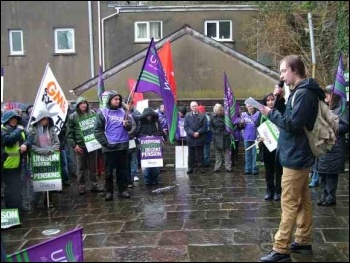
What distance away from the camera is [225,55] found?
17000mm

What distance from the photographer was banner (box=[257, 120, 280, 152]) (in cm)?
804

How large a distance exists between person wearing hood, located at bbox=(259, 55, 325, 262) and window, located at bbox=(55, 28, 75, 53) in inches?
881

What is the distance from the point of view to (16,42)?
26.2 metres

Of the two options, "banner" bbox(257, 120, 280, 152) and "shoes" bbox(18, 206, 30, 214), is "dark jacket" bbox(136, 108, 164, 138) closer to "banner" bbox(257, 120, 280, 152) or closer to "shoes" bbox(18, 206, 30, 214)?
"banner" bbox(257, 120, 280, 152)

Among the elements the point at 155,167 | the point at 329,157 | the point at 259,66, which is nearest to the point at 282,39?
the point at 259,66

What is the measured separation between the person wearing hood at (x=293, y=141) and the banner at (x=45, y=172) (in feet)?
14.3

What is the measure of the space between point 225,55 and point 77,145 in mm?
9024

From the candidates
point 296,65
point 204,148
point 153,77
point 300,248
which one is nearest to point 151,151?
point 153,77

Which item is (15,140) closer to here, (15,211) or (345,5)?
(15,211)

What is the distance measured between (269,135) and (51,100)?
409 cm

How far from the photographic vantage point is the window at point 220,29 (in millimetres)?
24375

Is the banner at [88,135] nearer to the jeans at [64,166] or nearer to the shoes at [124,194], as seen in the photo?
the shoes at [124,194]

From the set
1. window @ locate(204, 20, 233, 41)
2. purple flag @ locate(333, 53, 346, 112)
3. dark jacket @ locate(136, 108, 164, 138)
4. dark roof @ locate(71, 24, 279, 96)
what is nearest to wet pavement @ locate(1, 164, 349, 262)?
dark jacket @ locate(136, 108, 164, 138)

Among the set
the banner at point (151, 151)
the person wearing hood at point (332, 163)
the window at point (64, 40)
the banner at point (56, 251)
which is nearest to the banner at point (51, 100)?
the banner at point (151, 151)
